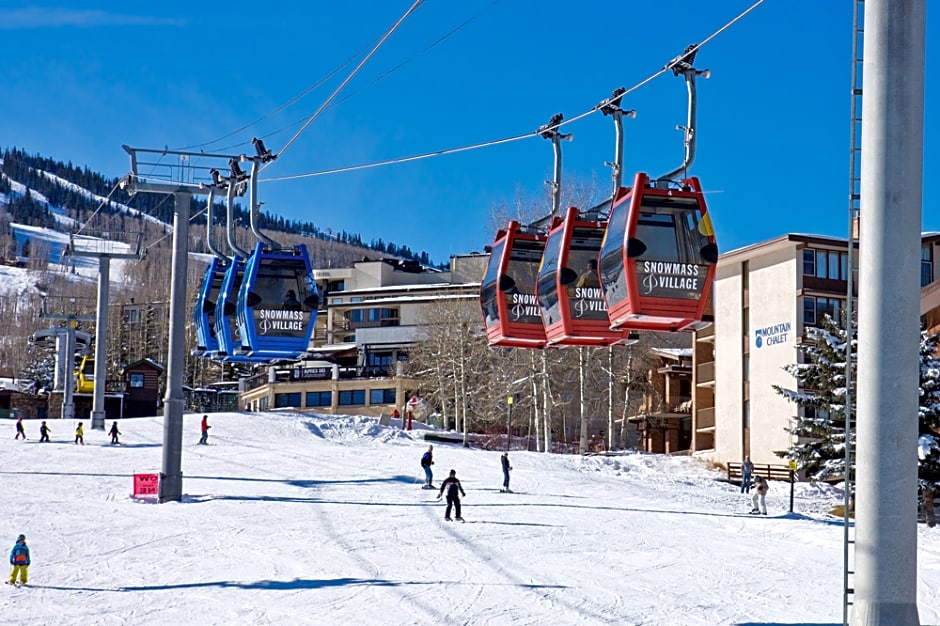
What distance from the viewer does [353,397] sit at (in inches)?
3108

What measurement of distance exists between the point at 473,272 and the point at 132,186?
48.3m

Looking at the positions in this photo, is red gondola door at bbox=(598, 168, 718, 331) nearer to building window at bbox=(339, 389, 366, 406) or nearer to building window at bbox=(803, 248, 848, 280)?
building window at bbox=(803, 248, 848, 280)

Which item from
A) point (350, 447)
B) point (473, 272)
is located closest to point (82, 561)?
point (350, 447)

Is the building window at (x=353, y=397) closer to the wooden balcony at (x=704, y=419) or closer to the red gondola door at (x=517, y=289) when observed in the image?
the wooden balcony at (x=704, y=419)

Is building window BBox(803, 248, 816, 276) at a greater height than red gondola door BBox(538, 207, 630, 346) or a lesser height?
greater

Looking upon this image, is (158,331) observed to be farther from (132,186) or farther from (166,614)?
(166,614)

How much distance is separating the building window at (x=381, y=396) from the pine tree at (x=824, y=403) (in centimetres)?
3737

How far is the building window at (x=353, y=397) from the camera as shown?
78750 millimetres

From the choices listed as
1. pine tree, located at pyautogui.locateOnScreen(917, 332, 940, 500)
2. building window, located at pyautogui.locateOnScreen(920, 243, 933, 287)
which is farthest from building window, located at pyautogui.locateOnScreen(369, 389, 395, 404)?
pine tree, located at pyautogui.locateOnScreen(917, 332, 940, 500)

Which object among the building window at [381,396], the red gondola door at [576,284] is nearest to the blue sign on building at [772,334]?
the building window at [381,396]

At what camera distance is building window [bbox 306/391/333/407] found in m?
78.4

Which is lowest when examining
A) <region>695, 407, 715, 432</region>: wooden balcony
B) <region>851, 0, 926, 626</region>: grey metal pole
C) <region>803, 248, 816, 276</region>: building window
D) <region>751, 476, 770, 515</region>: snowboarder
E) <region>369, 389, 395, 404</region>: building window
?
<region>751, 476, 770, 515</region>: snowboarder

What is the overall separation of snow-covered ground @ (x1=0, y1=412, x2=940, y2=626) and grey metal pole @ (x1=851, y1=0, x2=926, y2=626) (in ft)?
39.0

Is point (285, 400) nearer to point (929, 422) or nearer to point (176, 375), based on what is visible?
point (176, 375)
